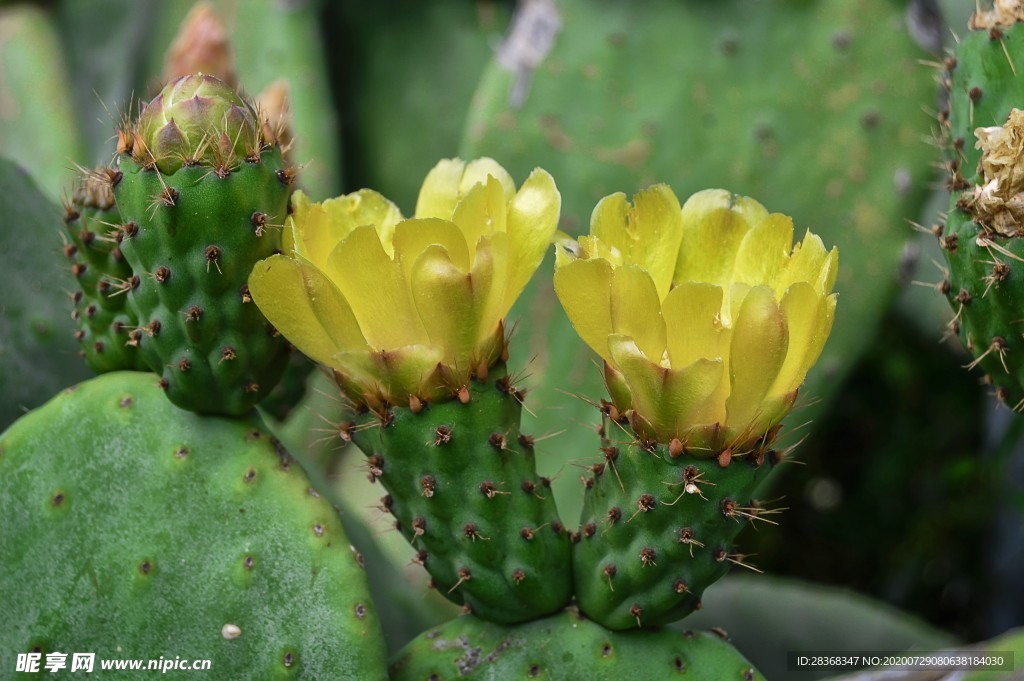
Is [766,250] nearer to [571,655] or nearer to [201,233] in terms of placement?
[571,655]

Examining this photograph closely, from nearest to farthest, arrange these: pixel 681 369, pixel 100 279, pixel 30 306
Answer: pixel 681 369 → pixel 100 279 → pixel 30 306

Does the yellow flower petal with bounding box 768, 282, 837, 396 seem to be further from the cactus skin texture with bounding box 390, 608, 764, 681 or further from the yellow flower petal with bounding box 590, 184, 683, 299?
the cactus skin texture with bounding box 390, 608, 764, 681

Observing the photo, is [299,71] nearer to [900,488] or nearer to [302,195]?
[302,195]

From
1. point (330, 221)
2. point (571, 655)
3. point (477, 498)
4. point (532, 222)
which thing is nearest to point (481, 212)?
point (532, 222)

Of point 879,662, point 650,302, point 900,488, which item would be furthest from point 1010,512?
point 650,302

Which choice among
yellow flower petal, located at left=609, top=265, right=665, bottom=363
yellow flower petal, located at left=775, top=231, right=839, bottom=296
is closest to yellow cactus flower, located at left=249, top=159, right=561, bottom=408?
Answer: yellow flower petal, located at left=609, top=265, right=665, bottom=363

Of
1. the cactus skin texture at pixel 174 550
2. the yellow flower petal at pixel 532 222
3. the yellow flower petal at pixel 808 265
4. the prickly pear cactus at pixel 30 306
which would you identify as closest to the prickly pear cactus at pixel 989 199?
the yellow flower petal at pixel 808 265

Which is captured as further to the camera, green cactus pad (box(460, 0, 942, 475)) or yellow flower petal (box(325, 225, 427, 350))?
green cactus pad (box(460, 0, 942, 475))
